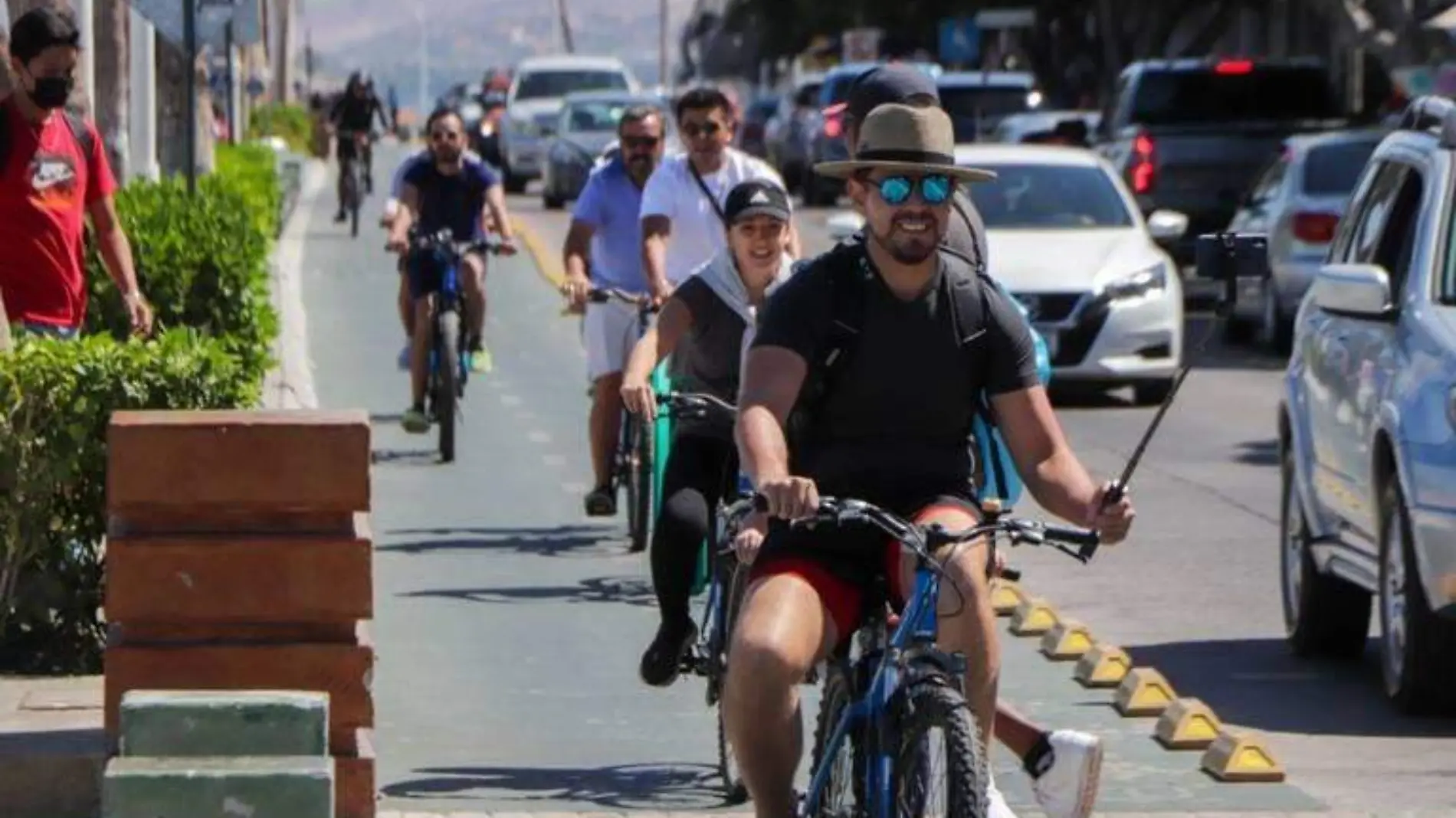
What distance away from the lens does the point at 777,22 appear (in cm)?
6781

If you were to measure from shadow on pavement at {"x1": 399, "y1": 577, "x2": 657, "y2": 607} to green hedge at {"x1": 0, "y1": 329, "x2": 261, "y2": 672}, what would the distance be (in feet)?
10.0

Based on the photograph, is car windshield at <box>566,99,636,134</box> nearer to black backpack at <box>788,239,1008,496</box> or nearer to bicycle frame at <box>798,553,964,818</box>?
black backpack at <box>788,239,1008,496</box>

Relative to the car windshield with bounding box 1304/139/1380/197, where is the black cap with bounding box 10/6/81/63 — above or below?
above

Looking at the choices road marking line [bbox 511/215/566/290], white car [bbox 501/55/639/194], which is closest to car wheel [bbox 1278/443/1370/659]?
road marking line [bbox 511/215/566/290]

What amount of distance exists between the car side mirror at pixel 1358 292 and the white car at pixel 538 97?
39783 mm

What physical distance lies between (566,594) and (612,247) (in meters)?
1.90

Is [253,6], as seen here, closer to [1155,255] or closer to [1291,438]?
[1155,255]

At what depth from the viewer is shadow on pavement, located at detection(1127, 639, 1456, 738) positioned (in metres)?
10.6

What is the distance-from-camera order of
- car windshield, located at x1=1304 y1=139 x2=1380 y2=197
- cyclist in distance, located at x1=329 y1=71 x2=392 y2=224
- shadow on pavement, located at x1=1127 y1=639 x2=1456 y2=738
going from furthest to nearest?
cyclist in distance, located at x1=329 y1=71 x2=392 y2=224
car windshield, located at x1=1304 y1=139 x2=1380 y2=197
shadow on pavement, located at x1=1127 y1=639 x2=1456 y2=738

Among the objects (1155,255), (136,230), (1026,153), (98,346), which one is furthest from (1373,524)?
(1026,153)

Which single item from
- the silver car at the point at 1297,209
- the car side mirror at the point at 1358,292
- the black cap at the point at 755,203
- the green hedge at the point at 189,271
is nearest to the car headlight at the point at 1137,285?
the silver car at the point at 1297,209

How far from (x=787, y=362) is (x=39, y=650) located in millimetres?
3789

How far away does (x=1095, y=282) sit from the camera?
854 inches

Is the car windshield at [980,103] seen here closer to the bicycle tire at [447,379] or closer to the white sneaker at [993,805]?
the bicycle tire at [447,379]
